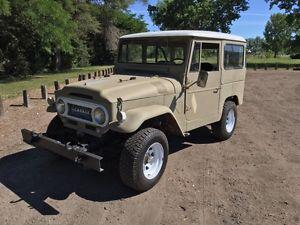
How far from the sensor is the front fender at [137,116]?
5.02 metres

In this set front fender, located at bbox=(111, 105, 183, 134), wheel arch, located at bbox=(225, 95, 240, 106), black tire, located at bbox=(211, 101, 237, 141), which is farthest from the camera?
wheel arch, located at bbox=(225, 95, 240, 106)

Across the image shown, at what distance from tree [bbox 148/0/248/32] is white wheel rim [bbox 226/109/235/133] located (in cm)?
3438

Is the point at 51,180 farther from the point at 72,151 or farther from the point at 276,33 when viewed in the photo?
the point at 276,33

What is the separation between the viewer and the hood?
17.2 feet

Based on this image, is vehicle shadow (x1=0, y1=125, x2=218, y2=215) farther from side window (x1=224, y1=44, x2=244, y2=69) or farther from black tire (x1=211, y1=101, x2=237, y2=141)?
side window (x1=224, y1=44, x2=244, y2=69)

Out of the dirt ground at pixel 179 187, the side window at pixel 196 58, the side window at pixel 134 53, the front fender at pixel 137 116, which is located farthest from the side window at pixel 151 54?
the dirt ground at pixel 179 187

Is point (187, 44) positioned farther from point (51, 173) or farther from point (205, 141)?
point (51, 173)

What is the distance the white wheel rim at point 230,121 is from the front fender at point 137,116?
2693mm

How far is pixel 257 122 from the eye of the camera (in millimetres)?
9547

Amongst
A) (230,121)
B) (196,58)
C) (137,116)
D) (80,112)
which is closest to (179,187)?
(137,116)

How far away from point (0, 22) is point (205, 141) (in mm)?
14046

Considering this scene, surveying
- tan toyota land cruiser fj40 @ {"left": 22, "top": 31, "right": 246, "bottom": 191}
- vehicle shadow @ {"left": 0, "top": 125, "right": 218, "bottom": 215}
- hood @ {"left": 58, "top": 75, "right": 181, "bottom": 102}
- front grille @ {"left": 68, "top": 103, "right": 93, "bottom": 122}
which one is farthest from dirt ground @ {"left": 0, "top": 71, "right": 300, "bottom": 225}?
hood @ {"left": 58, "top": 75, "right": 181, "bottom": 102}

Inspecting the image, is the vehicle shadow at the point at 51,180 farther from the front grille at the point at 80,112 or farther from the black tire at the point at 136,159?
the front grille at the point at 80,112

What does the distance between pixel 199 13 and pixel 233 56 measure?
117ft
